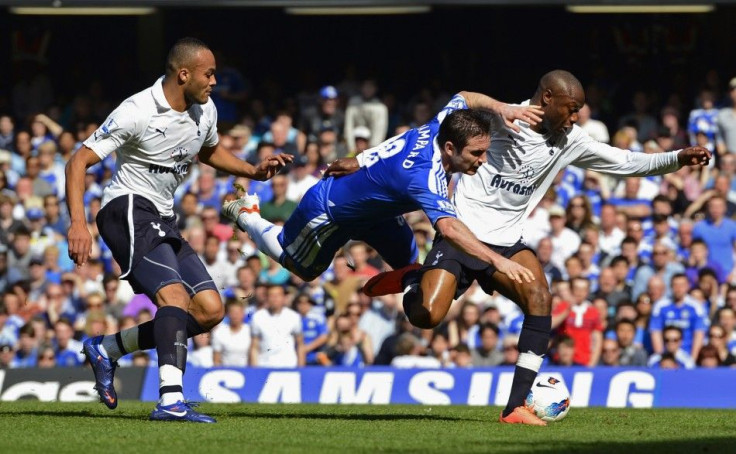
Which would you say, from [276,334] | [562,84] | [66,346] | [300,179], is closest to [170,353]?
[562,84]

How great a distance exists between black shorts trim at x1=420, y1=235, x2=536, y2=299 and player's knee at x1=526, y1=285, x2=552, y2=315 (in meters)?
0.34

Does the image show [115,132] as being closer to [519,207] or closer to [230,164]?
[230,164]

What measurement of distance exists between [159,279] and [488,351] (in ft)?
22.4

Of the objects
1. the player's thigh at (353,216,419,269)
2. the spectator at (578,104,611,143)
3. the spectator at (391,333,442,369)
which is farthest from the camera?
the spectator at (578,104,611,143)

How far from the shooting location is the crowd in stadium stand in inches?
617

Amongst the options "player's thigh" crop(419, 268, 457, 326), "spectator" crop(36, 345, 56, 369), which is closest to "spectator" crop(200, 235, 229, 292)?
"spectator" crop(36, 345, 56, 369)

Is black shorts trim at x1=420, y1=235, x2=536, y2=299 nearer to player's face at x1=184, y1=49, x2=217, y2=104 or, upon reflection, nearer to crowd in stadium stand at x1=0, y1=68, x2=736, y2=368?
player's face at x1=184, y1=49, x2=217, y2=104

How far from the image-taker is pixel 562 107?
10000 millimetres

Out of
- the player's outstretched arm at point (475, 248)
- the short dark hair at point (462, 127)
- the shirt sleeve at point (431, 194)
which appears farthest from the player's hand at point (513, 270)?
the short dark hair at point (462, 127)

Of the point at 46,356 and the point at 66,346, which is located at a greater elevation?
the point at 66,346

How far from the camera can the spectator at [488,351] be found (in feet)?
51.3

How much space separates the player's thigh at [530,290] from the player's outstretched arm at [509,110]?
1022mm

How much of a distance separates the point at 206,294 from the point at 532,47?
14287 mm

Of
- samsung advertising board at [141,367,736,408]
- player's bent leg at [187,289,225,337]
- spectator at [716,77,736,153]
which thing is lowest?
samsung advertising board at [141,367,736,408]
